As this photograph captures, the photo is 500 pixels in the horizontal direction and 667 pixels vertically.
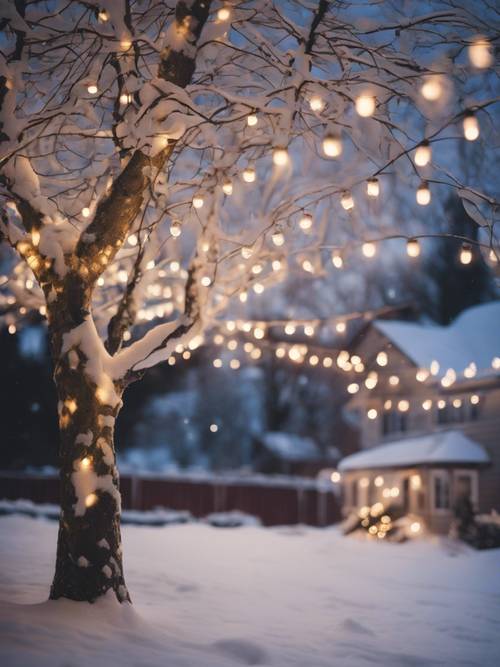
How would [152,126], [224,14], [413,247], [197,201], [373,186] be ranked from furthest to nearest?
[413,247], [197,201], [373,186], [224,14], [152,126]

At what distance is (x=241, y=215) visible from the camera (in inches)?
468

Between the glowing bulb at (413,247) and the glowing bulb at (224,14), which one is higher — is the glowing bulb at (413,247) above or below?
below

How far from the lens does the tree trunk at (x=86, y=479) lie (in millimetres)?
5367

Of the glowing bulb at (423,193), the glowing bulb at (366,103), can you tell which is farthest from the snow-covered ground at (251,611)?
the glowing bulb at (366,103)

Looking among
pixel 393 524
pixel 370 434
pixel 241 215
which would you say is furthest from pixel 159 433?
pixel 241 215

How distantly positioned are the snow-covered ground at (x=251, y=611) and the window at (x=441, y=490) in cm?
671

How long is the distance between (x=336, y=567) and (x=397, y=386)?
12.2 metres

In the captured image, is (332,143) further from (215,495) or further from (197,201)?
(215,495)

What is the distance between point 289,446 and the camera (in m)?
38.3

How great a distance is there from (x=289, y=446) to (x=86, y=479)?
33.6 meters

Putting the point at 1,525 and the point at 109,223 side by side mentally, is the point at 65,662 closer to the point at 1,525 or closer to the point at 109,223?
the point at 109,223

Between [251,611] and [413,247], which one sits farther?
[413,247]

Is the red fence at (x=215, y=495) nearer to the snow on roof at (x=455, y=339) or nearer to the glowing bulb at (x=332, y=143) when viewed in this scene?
the snow on roof at (x=455, y=339)

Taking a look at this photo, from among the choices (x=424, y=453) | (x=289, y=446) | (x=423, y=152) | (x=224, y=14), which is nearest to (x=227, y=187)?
(x=224, y=14)
